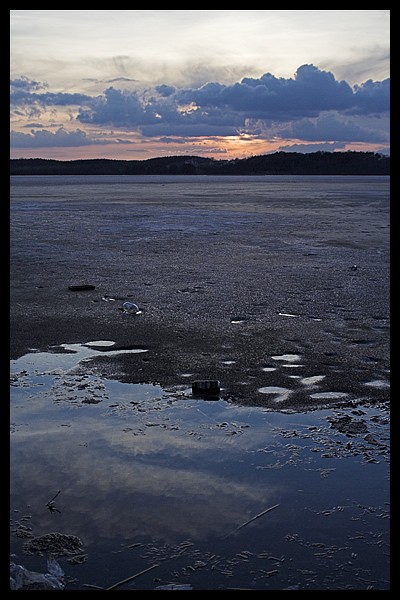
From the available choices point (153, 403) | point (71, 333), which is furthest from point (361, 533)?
point (71, 333)

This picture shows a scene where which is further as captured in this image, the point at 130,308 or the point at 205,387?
the point at 130,308

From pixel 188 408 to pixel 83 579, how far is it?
1.97m

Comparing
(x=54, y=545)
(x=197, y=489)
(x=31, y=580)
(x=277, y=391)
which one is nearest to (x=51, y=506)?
(x=54, y=545)

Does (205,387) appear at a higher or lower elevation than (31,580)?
higher

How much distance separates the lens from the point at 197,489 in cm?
Result: 324

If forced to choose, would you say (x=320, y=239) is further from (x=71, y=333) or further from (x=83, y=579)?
(x=83, y=579)

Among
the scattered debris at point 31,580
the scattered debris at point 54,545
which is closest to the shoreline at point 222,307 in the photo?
the scattered debris at point 54,545

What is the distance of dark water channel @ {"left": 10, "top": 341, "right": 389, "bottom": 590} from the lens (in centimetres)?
260

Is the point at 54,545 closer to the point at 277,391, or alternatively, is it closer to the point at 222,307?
the point at 277,391

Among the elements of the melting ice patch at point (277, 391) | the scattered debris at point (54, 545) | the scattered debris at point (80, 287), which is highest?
the scattered debris at point (80, 287)

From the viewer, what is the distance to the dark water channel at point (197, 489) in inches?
102

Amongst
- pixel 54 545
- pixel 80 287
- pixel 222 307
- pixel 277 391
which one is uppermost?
pixel 80 287

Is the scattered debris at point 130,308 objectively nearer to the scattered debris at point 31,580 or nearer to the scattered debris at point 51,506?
the scattered debris at point 51,506

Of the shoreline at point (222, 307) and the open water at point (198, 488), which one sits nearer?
the open water at point (198, 488)
